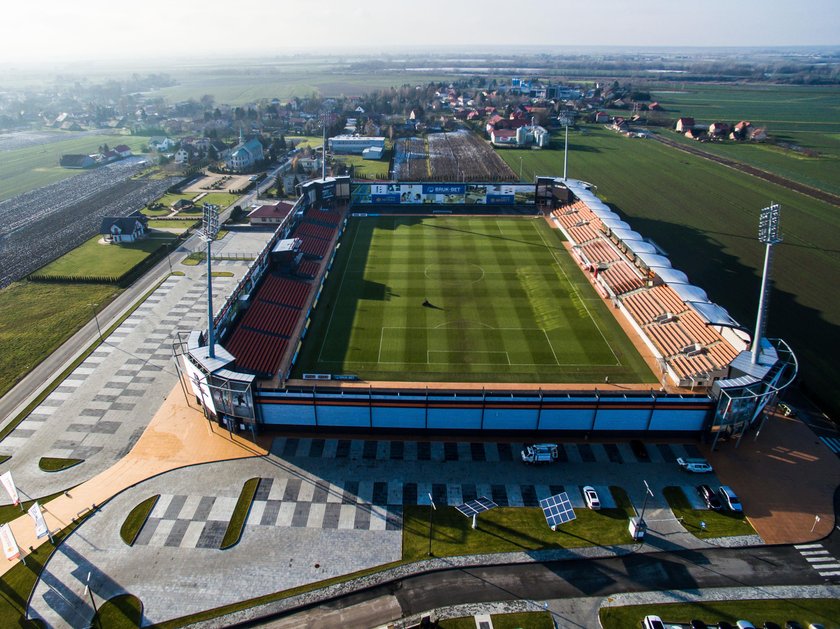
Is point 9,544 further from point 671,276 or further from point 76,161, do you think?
point 76,161

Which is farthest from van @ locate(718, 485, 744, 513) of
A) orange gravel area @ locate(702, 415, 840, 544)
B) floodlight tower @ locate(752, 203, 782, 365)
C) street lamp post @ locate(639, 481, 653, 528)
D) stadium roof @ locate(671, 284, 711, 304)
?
stadium roof @ locate(671, 284, 711, 304)

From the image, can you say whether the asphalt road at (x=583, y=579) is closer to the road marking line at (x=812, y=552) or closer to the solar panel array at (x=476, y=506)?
the road marking line at (x=812, y=552)

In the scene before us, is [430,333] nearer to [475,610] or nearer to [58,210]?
[475,610]

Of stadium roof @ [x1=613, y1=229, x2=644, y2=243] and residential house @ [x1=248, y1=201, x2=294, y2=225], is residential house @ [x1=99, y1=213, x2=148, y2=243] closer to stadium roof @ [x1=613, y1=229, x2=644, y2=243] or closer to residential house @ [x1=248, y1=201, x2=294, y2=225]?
residential house @ [x1=248, y1=201, x2=294, y2=225]

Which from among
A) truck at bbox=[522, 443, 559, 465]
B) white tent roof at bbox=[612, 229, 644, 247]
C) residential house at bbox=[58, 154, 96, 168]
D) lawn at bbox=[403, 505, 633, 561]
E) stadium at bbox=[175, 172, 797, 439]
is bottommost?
lawn at bbox=[403, 505, 633, 561]

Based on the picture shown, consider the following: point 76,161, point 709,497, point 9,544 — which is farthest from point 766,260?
point 76,161

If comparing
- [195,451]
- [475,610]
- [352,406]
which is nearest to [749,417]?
[475,610]

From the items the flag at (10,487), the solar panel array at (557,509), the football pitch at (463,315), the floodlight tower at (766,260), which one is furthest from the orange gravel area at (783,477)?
the flag at (10,487)
